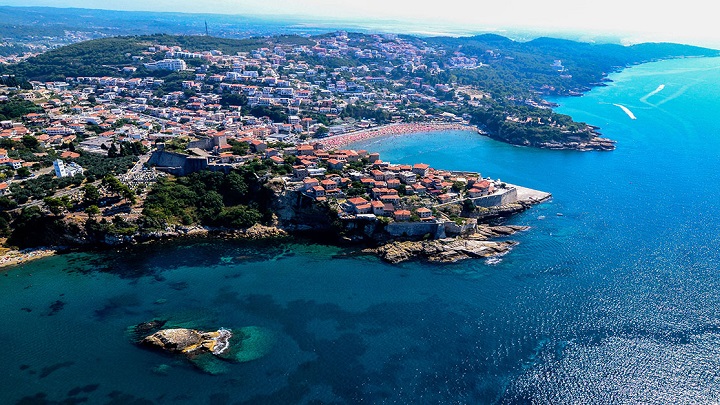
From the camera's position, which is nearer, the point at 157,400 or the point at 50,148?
the point at 157,400

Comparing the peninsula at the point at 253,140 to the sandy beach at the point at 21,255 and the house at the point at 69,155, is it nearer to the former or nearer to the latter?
the house at the point at 69,155

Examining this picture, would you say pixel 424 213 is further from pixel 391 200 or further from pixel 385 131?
pixel 385 131

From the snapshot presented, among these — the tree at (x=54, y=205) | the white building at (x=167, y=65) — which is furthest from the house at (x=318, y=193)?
the white building at (x=167, y=65)

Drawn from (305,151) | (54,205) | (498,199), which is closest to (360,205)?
(498,199)

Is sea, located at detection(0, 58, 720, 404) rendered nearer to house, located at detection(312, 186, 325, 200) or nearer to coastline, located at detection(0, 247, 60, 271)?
coastline, located at detection(0, 247, 60, 271)

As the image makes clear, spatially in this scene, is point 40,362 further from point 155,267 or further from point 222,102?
point 222,102

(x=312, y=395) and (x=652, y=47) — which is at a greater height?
(x=652, y=47)

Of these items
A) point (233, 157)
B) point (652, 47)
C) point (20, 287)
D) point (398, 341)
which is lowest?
point (20, 287)

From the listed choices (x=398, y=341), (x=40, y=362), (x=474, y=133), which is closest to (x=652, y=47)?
(x=474, y=133)

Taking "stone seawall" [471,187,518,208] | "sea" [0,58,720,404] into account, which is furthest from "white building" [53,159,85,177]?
"stone seawall" [471,187,518,208]
